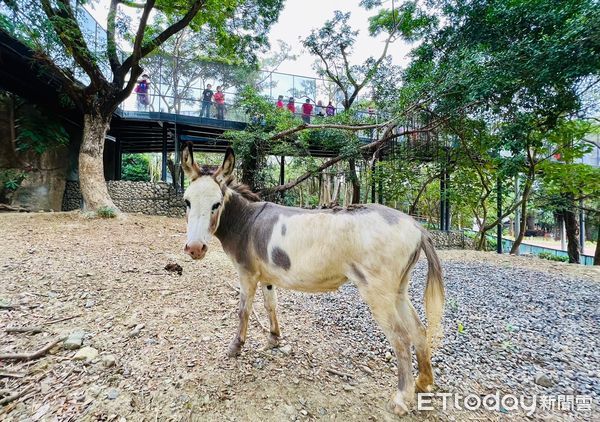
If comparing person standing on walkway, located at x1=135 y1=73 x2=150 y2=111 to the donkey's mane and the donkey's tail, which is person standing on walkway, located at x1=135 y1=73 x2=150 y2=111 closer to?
the donkey's mane

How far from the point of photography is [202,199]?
2191 mm

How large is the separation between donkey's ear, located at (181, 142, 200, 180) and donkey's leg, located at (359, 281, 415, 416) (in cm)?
163

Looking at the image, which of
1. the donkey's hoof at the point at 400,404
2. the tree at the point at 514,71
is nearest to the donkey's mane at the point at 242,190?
the donkey's hoof at the point at 400,404

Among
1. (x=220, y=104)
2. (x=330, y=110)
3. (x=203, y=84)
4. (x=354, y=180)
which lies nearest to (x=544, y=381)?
(x=354, y=180)

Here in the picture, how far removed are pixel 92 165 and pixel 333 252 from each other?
351 inches

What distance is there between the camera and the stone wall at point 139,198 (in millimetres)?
11570

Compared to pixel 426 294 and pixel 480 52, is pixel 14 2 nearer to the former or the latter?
pixel 426 294

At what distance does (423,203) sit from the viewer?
1775 cm

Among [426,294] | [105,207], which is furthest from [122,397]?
[105,207]

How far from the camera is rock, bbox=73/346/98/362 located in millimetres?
2285

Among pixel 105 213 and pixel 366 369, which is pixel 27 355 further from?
pixel 105 213

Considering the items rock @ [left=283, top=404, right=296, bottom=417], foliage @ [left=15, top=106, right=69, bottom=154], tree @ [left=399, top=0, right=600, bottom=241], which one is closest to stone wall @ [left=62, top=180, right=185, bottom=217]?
foliage @ [left=15, top=106, right=69, bottom=154]

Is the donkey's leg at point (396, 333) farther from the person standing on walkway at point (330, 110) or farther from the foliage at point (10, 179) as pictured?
the person standing on walkway at point (330, 110)

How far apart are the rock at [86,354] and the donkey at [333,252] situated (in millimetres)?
1092
